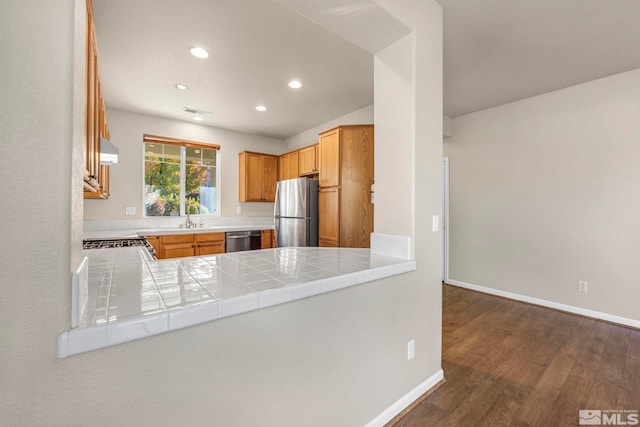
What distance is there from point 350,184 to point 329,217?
1.76 ft

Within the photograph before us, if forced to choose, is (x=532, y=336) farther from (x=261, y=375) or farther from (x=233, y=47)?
(x=233, y=47)

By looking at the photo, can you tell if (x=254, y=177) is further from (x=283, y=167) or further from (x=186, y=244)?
(x=186, y=244)

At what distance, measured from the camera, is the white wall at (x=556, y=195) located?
9.32ft

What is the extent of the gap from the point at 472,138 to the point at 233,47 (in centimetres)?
350

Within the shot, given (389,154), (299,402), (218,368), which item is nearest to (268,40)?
(389,154)

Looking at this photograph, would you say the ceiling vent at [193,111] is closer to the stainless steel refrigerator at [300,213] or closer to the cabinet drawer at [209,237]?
the stainless steel refrigerator at [300,213]

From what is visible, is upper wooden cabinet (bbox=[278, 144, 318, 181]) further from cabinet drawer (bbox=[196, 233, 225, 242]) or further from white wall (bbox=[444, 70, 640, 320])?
white wall (bbox=[444, 70, 640, 320])

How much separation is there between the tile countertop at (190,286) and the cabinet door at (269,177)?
10.6 feet

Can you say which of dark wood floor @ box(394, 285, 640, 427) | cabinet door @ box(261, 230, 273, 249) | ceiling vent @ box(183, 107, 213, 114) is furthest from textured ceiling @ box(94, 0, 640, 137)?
dark wood floor @ box(394, 285, 640, 427)

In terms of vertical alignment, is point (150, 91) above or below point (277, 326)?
above

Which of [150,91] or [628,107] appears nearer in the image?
[628,107]

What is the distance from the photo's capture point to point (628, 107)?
9.20 ft

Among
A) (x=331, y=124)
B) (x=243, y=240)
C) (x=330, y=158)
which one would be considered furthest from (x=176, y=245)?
(x=331, y=124)

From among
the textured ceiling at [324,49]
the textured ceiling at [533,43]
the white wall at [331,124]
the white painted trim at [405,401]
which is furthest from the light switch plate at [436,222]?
the white wall at [331,124]
